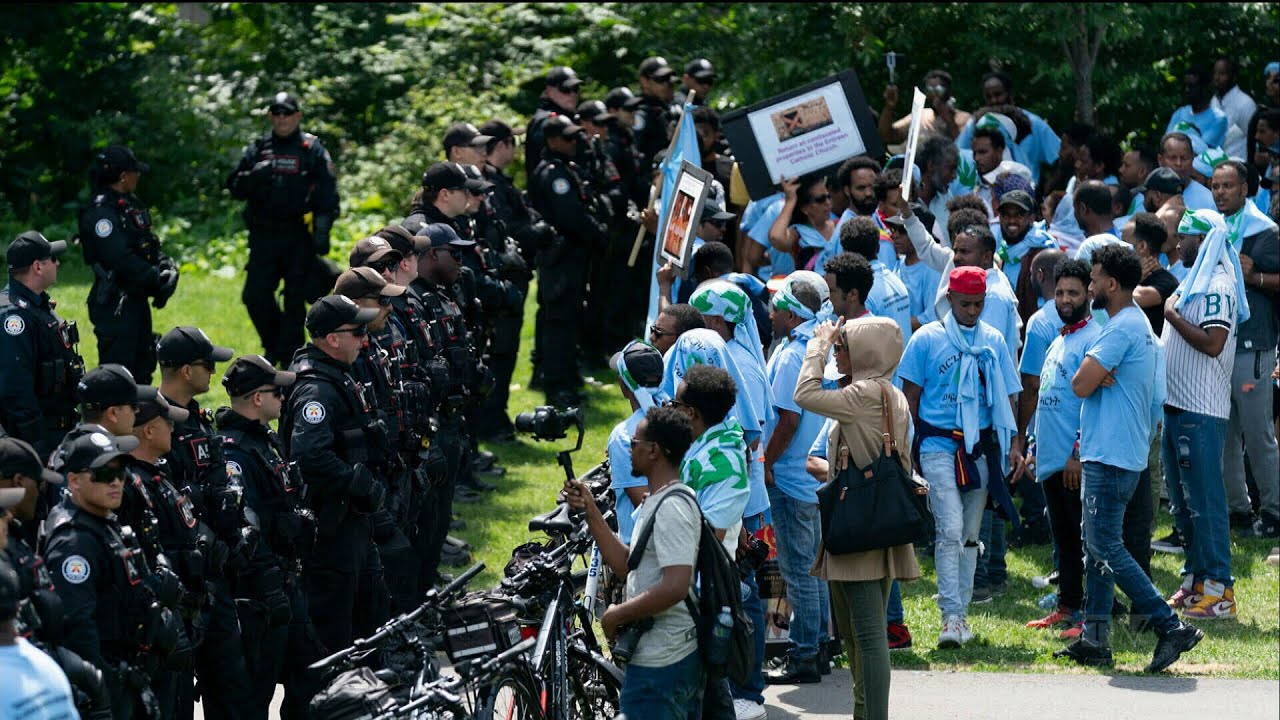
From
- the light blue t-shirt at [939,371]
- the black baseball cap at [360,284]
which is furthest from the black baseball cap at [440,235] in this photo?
the light blue t-shirt at [939,371]

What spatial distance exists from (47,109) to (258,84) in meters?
2.49

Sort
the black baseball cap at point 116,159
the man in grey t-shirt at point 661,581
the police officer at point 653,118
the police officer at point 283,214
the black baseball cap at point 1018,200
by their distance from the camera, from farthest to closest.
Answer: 1. the police officer at point 653,118
2. the police officer at point 283,214
3. the black baseball cap at point 116,159
4. the black baseball cap at point 1018,200
5. the man in grey t-shirt at point 661,581

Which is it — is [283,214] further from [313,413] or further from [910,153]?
[313,413]

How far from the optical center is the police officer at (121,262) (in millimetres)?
12133

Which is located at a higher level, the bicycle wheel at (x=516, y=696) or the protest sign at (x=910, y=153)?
the protest sign at (x=910, y=153)

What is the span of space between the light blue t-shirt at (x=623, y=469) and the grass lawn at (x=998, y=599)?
7.53 feet

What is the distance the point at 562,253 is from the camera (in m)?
14.0

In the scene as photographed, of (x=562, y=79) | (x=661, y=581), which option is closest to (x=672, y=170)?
(x=562, y=79)

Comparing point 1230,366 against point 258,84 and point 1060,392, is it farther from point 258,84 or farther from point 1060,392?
point 258,84

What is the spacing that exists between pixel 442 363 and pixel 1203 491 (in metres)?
4.65

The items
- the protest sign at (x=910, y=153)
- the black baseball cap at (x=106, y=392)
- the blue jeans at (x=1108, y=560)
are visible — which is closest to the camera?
the black baseball cap at (x=106, y=392)

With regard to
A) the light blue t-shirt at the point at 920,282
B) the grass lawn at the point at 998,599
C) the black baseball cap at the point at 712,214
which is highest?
the black baseball cap at the point at 712,214

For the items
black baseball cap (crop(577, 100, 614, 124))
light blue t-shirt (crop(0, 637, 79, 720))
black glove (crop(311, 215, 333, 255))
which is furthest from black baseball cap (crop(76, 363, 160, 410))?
black baseball cap (crop(577, 100, 614, 124))

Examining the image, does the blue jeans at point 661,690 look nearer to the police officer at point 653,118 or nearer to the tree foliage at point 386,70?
the police officer at point 653,118
